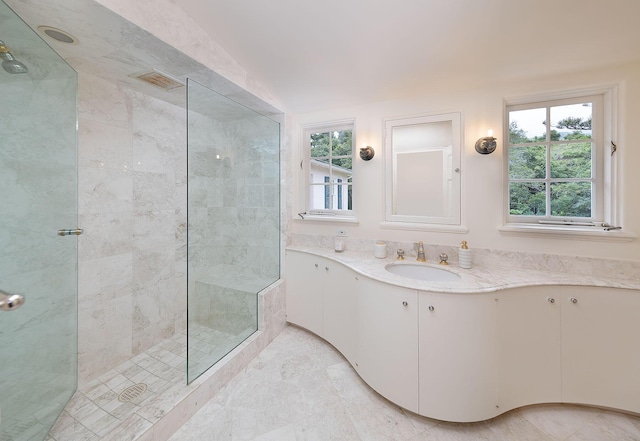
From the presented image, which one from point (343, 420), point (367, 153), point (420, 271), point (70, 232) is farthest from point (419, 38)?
point (70, 232)

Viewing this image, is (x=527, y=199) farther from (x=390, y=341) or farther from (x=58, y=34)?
(x=58, y=34)

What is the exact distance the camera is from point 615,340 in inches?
55.1

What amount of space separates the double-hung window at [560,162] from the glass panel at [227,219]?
2151 millimetres

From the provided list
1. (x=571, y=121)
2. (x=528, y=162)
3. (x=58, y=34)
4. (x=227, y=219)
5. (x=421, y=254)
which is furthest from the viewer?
(x=227, y=219)

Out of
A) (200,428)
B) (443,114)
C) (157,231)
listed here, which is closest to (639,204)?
(443,114)

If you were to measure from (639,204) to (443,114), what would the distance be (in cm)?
138

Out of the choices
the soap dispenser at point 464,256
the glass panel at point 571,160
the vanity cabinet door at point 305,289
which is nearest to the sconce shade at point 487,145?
the glass panel at point 571,160

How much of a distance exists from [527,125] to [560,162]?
372mm

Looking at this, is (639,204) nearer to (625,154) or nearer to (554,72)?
(625,154)

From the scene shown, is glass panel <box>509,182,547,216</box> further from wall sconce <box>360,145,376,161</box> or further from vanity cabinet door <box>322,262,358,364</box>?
vanity cabinet door <box>322,262,358,364</box>

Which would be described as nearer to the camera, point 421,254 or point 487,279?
point 487,279

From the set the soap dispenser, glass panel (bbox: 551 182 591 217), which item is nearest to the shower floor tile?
the soap dispenser

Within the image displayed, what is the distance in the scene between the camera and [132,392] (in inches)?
62.5

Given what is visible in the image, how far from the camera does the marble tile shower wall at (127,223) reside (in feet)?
5.66
